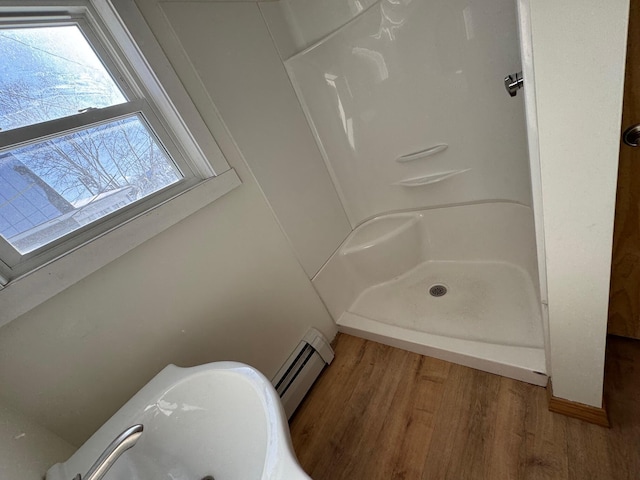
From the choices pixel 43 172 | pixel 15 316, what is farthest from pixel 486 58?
pixel 15 316

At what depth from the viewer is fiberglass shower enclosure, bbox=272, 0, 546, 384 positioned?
4.01 ft

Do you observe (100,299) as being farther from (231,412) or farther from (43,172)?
(231,412)

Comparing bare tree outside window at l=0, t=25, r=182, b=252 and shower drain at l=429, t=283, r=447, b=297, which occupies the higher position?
bare tree outside window at l=0, t=25, r=182, b=252

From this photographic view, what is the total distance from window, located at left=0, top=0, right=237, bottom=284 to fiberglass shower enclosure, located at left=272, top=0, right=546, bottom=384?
0.79m

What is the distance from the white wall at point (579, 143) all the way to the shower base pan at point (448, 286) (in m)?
0.52

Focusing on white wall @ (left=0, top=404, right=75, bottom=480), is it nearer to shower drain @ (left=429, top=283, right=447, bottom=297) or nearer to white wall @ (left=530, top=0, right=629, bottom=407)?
white wall @ (left=530, top=0, right=629, bottom=407)

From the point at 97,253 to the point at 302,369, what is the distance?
1.05 meters

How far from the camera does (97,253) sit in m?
0.81

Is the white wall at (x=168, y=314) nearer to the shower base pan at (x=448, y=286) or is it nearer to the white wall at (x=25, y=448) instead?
the white wall at (x=25, y=448)

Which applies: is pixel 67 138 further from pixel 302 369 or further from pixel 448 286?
pixel 448 286

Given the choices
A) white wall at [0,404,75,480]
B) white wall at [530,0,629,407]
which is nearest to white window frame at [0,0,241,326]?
white wall at [0,404,75,480]

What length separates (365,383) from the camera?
1381mm

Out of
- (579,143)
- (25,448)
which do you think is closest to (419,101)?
(579,143)

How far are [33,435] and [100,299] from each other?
1.14ft
